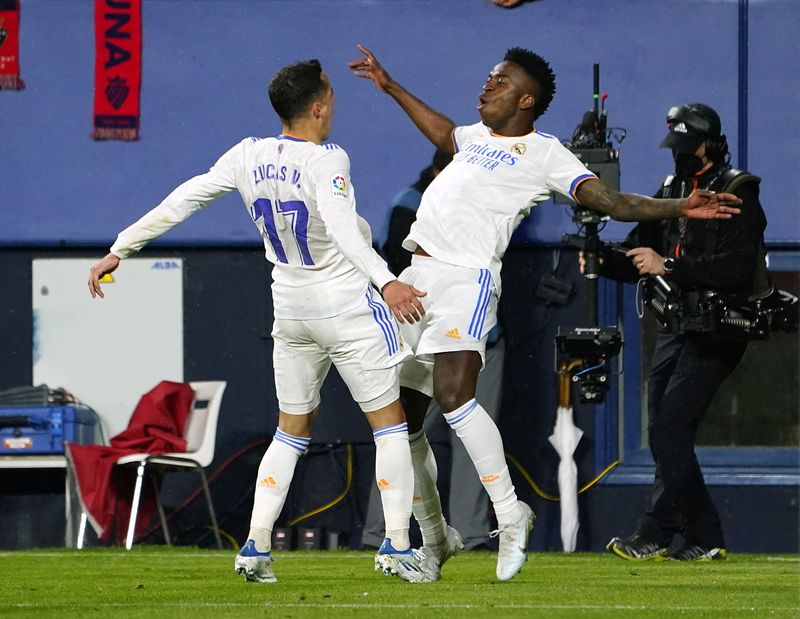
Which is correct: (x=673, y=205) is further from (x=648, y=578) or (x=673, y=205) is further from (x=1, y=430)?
(x=1, y=430)

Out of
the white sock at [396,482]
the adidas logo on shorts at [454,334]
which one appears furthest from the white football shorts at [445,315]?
the white sock at [396,482]

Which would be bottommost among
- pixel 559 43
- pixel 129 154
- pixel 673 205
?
pixel 673 205

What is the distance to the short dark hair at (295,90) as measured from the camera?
5957mm

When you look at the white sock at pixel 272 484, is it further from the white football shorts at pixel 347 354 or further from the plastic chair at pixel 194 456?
the plastic chair at pixel 194 456

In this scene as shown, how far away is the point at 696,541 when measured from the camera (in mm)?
8172

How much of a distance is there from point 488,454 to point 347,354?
66 centimetres

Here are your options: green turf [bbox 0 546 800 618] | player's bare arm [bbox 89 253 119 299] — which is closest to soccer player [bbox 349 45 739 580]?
green turf [bbox 0 546 800 618]

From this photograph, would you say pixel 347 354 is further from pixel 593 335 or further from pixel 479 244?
pixel 593 335

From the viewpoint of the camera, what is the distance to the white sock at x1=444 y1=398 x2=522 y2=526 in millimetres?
6078

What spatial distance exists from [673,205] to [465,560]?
9.70 feet

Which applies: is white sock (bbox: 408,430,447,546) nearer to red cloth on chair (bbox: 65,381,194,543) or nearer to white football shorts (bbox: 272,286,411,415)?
white football shorts (bbox: 272,286,411,415)

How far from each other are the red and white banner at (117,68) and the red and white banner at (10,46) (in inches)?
20.3

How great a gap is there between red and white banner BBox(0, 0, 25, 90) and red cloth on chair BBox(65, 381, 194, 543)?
2252mm

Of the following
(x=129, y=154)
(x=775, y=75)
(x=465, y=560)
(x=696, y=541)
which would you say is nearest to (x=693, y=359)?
(x=696, y=541)
